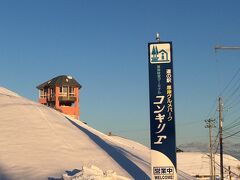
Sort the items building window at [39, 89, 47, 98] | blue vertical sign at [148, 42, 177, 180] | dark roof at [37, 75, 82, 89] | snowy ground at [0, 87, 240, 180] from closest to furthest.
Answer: blue vertical sign at [148, 42, 177, 180]
snowy ground at [0, 87, 240, 180]
dark roof at [37, 75, 82, 89]
building window at [39, 89, 47, 98]

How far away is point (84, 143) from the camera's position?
674 inches

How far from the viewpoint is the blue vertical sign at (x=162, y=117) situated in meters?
10.9

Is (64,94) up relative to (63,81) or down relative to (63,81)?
down

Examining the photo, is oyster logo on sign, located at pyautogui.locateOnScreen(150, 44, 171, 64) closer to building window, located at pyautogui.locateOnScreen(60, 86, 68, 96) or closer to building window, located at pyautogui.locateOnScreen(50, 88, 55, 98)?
building window, located at pyautogui.locateOnScreen(60, 86, 68, 96)

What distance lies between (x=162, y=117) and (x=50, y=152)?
565cm

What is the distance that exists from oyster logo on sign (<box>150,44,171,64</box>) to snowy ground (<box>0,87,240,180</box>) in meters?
3.16

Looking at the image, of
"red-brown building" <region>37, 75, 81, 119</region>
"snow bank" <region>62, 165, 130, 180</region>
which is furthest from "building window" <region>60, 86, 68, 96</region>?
"snow bank" <region>62, 165, 130, 180</region>

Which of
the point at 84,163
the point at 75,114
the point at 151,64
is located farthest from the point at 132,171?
the point at 75,114

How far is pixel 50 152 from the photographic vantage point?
15195mm

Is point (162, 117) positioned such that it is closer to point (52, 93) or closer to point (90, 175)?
point (90, 175)

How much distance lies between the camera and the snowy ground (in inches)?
507

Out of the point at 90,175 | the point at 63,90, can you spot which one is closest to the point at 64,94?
the point at 63,90

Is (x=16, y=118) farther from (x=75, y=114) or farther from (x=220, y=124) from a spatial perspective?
(x=75, y=114)

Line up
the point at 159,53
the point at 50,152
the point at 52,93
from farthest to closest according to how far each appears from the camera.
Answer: the point at 52,93 → the point at 50,152 → the point at 159,53
